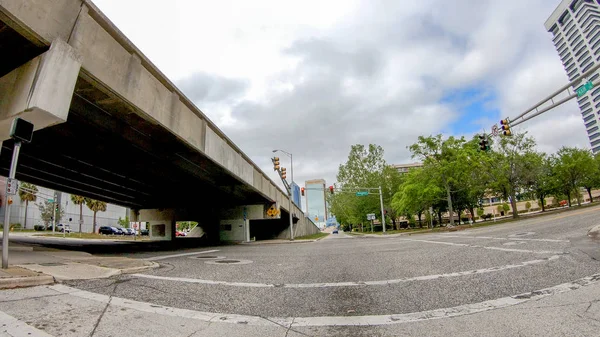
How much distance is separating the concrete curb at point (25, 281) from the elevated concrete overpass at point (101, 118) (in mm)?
Answer: 3961

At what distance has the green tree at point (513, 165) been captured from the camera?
35250mm

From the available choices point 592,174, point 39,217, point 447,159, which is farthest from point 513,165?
point 39,217

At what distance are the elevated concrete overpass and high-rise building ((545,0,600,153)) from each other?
64084mm

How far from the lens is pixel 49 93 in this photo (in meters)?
7.22

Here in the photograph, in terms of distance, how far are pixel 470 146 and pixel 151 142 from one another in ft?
114

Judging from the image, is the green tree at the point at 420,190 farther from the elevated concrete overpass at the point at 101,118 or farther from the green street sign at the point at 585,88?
the green street sign at the point at 585,88

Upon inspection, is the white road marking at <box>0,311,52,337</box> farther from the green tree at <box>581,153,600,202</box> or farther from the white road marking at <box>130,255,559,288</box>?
the green tree at <box>581,153,600,202</box>

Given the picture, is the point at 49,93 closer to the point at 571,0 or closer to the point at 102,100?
the point at 102,100

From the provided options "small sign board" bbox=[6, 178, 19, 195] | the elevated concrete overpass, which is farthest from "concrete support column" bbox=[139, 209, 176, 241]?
"small sign board" bbox=[6, 178, 19, 195]

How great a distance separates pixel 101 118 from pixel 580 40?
79754 millimetres

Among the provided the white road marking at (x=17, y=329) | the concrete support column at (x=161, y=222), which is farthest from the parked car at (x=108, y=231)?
the white road marking at (x=17, y=329)

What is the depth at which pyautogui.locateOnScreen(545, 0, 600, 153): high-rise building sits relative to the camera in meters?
54.2

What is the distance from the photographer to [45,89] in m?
7.20

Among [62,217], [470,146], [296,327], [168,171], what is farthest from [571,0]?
[62,217]
